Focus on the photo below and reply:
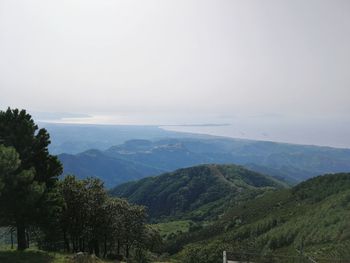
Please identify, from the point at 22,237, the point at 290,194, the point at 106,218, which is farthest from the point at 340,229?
the point at 290,194

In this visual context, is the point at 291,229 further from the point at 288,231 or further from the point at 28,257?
the point at 28,257

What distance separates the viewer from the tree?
31953 millimetres

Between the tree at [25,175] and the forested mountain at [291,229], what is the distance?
45.3 ft

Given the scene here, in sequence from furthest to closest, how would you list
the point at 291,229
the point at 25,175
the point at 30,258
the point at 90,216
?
1. the point at 291,229
2. the point at 90,216
3. the point at 25,175
4. the point at 30,258

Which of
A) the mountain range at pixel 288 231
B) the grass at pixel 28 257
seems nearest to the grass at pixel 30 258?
the grass at pixel 28 257

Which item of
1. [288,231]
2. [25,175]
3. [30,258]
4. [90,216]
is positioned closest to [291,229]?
[288,231]

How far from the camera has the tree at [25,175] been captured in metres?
32.0

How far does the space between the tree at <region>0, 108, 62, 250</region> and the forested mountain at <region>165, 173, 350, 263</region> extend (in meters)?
13.8

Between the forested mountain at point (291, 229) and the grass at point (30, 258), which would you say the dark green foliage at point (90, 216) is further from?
the forested mountain at point (291, 229)

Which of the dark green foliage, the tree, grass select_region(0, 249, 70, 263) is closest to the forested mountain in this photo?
the dark green foliage

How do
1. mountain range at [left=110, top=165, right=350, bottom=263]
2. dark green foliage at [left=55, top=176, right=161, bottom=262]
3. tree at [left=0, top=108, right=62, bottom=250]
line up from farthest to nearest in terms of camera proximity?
1. dark green foliage at [left=55, top=176, right=161, bottom=262]
2. mountain range at [left=110, top=165, right=350, bottom=263]
3. tree at [left=0, top=108, right=62, bottom=250]

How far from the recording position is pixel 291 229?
92688 millimetres

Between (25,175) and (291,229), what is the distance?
75.2 m

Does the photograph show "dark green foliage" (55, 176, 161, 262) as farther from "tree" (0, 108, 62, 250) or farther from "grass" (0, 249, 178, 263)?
"grass" (0, 249, 178, 263)
